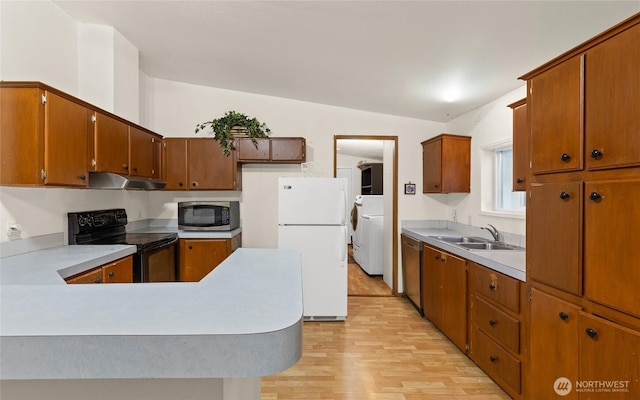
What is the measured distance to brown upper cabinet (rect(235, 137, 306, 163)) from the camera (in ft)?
12.1

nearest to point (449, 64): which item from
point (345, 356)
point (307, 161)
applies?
point (307, 161)

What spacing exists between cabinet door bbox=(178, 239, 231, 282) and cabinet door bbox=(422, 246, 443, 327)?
216 cm

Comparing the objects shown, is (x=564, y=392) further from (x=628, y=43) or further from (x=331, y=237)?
(x=331, y=237)

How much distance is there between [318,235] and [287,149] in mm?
1086

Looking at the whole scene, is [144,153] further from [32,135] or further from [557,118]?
[557,118]

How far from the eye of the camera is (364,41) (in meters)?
2.31

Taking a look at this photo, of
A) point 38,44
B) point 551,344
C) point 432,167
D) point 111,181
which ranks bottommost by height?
point 551,344

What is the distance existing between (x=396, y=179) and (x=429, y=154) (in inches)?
20.9

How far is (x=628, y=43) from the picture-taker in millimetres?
1235

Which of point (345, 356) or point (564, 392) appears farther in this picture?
point (345, 356)

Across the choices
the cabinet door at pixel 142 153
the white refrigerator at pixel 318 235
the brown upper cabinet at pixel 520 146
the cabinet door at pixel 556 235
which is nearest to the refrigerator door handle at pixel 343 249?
the white refrigerator at pixel 318 235

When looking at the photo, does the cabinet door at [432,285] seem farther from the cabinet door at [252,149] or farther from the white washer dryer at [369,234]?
the cabinet door at [252,149]

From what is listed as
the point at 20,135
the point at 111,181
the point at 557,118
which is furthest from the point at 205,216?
the point at 557,118

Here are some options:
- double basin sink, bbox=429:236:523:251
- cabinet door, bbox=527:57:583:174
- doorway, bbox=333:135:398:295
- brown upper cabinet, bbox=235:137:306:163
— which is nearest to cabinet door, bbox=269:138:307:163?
brown upper cabinet, bbox=235:137:306:163
